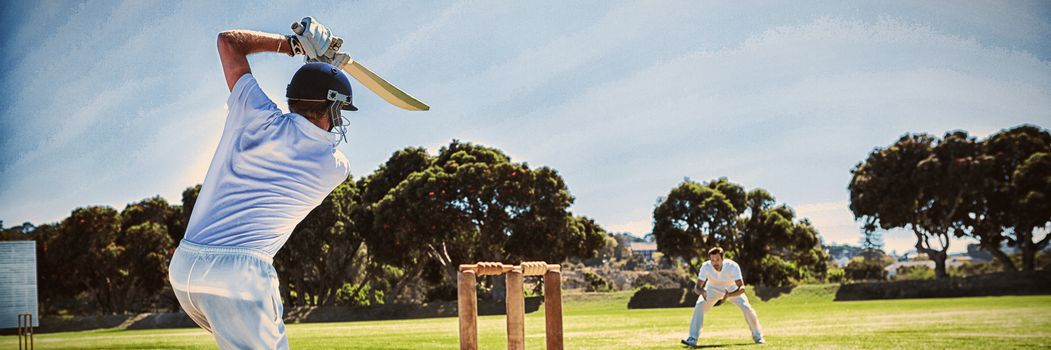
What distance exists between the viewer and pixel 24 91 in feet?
136

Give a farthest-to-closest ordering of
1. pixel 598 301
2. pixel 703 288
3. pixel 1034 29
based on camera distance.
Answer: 1. pixel 598 301
2. pixel 1034 29
3. pixel 703 288

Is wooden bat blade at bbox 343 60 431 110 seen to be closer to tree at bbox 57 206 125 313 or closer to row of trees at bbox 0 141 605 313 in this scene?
row of trees at bbox 0 141 605 313

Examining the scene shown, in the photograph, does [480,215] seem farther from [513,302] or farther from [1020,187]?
[513,302]

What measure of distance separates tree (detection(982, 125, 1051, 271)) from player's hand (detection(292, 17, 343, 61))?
181 ft

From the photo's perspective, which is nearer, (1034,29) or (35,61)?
(35,61)

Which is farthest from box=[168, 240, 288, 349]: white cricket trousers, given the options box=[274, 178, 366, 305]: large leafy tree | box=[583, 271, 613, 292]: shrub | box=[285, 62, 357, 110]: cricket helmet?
box=[583, 271, 613, 292]: shrub

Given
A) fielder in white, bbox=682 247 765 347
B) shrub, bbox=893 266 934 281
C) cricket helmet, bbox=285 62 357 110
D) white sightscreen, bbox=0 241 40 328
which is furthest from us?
shrub, bbox=893 266 934 281

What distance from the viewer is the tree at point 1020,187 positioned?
Result: 49875 millimetres

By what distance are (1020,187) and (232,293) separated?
5696cm

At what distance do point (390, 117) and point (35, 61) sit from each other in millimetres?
18968

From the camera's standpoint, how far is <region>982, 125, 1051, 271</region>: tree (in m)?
49.9

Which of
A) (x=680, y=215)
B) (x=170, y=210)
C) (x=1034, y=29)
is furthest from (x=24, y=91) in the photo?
(x=1034, y=29)

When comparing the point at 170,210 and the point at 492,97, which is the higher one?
the point at 492,97

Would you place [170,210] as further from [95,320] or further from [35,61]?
[35,61]
